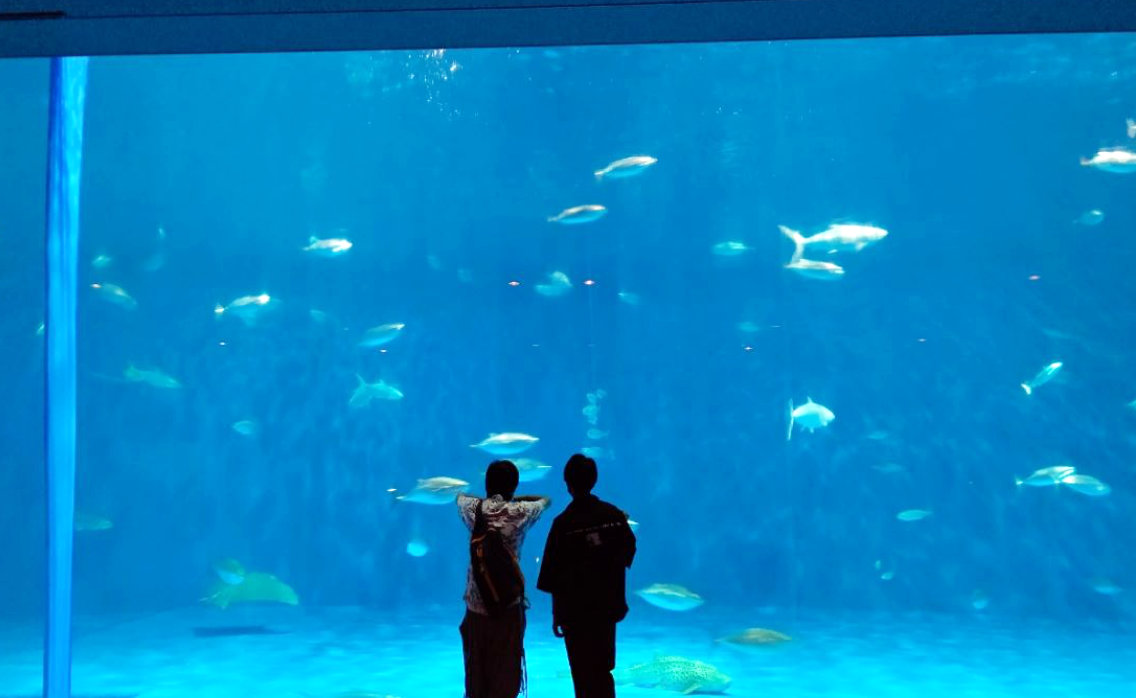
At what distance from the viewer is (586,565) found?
317 cm

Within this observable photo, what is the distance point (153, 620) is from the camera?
1561cm

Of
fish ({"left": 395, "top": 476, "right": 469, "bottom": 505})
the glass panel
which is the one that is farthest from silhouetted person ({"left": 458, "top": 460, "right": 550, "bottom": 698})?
the glass panel

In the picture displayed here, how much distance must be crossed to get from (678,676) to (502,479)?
487cm

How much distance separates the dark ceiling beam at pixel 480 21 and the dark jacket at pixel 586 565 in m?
1.88

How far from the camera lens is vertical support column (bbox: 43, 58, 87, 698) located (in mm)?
4430

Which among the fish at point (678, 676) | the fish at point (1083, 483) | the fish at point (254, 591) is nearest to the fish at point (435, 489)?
the fish at point (678, 676)

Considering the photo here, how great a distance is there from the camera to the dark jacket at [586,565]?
3.17 metres

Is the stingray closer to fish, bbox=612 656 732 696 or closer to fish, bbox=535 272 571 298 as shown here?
fish, bbox=535 272 571 298

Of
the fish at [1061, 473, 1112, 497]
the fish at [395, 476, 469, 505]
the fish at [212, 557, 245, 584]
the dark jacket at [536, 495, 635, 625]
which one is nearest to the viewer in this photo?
the dark jacket at [536, 495, 635, 625]

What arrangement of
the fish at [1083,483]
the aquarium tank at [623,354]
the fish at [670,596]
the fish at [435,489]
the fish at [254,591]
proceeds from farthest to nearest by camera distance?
the aquarium tank at [623,354] → the fish at [254,591] → the fish at [1083,483] → the fish at [435,489] → the fish at [670,596]

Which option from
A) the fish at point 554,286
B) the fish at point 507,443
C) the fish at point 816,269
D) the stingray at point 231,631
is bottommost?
the stingray at point 231,631

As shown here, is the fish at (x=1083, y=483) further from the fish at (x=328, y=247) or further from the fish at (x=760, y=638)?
the fish at (x=328, y=247)

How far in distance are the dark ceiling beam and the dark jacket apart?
1.88m

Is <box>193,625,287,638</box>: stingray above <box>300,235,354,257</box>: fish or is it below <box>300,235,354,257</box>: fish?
below
